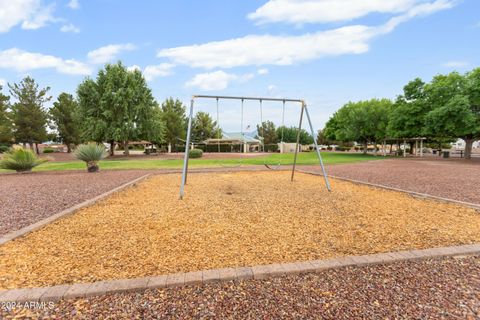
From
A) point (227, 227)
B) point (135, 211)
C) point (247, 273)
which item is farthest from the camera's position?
point (135, 211)

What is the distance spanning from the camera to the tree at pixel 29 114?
3259 cm

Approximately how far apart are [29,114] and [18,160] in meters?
27.9

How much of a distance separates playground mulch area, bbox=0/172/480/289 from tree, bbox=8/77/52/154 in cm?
3732

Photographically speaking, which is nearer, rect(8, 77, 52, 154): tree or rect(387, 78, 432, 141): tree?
rect(387, 78, 432, 141): tree

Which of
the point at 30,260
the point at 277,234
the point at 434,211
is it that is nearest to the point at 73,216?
the point at 30,260

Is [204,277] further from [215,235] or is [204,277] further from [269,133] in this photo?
[269,133]


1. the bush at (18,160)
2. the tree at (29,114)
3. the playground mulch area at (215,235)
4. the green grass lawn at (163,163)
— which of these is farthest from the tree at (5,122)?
the playground mulch area at (215,235)

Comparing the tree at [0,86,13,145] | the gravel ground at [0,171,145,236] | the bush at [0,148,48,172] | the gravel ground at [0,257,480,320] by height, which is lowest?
the gravel ground at [0,171,145,236]

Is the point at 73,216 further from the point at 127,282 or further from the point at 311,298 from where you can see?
the point at 311,298

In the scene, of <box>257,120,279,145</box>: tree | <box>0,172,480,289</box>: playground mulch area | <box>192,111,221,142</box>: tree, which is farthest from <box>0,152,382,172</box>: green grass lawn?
<box>257,120,279,145</box>: tree

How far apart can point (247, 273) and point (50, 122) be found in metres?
44.9

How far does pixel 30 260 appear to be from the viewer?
9.29ft

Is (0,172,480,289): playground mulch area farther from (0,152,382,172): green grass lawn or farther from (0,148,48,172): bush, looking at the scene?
A: (0,152,382,172): green grass lawn

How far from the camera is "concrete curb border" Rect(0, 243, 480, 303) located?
7.01ft
